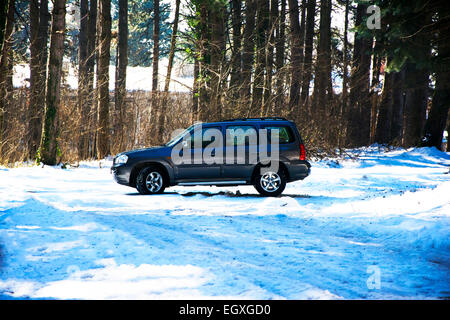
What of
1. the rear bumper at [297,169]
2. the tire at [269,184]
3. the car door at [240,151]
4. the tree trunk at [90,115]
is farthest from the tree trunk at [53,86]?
the rear bumper at [297,169]

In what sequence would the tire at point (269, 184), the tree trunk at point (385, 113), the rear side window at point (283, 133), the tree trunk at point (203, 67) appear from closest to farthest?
the tire at point (269, 184) → the rear side window at point (283, 133) → the tree trunk at point (203, 67) → the tree trunk at point (385, 113)

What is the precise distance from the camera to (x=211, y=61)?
20078mm

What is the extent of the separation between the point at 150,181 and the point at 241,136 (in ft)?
8.20

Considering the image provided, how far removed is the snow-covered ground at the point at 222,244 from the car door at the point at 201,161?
523 mm

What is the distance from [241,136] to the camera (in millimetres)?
11812

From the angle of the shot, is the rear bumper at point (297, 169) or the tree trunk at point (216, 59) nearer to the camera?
the rear bumper at point (297, 169)

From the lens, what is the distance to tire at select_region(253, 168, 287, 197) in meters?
11.7

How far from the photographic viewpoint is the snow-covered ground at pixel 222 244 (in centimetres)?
483

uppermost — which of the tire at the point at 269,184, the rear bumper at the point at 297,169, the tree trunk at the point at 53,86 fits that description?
the tree trunk at the point at 53,86

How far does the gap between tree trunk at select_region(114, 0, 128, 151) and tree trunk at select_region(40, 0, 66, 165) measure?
389 centimetres

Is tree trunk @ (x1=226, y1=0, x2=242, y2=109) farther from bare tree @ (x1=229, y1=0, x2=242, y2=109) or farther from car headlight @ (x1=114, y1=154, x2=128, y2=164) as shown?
car headlight @ (x1=114, y1=154, x2=128, y2=164)

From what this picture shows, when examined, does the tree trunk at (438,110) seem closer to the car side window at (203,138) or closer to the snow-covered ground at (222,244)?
the snow-covered ground at (222,244)

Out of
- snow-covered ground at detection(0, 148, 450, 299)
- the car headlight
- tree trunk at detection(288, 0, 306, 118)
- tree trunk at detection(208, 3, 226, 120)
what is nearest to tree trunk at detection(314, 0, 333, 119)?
tree trunk at detection(288, 0, 306, 118)

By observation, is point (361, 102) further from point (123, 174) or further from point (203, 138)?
point (123, 174)
